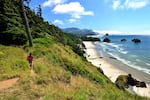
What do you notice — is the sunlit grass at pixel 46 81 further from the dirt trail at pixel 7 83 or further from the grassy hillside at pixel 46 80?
the dirt trail at pixel 7 83

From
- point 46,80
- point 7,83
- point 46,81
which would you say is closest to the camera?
point 7,83

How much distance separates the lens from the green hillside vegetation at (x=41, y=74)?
38.3 feet

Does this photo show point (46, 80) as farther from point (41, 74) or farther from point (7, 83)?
point (41, 74)

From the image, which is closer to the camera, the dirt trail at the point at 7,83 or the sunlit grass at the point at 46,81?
the sunlit grass at the point at 46,81

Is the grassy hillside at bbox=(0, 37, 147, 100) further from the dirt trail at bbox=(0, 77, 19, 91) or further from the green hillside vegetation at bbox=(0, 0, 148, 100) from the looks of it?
the dirt trail at bbox=(0, 77, 19, 91)

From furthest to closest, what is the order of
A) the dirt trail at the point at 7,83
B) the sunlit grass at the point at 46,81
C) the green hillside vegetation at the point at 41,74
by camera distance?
the dirt trail at the point at 7,83
the green hillside vegetation at the point at 41,74
the sunlit grass at the point at 46,81

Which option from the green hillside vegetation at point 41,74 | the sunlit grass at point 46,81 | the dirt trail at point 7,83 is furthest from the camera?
the dirt trail at point 7,83

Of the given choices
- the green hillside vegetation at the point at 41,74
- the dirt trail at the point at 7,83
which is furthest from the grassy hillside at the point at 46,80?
the dirt trail at the point at 7,83

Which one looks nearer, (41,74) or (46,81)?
(46,81)

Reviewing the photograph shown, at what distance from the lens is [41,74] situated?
16922 mm

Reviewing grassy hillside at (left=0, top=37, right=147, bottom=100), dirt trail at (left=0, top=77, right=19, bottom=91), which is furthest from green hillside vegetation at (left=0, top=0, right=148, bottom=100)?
dirt trail at (left=0, top=77, right=19, bottom=91)

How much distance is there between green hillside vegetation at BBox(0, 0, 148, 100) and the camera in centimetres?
1166

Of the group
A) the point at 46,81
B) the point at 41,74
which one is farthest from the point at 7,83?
the point at 41,74

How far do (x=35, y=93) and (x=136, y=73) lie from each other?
3768cm
